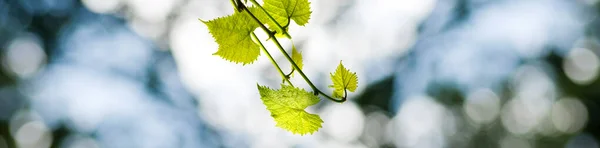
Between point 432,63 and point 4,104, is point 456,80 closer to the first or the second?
point 432,63

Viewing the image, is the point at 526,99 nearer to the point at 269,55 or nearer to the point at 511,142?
the point at 511,142

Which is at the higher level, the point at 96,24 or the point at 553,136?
the point at 96,24

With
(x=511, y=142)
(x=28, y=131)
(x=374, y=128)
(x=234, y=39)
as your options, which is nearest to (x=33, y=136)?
(x=28, y=131)

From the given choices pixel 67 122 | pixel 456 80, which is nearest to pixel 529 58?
pixel 456 80

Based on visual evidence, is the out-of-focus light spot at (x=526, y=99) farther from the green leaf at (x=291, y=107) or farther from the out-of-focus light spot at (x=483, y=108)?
the green leaf at (x=291, y=107)

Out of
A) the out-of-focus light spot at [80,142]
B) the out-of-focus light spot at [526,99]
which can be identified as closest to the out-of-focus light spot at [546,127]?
the out-of-focus light spot at [526,99]

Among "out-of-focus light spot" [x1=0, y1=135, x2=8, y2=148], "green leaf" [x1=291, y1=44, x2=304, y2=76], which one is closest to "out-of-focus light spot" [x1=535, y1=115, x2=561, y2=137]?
"out-of-focus light spot" [x1=0, y1=135, x2=8, y2=148]
